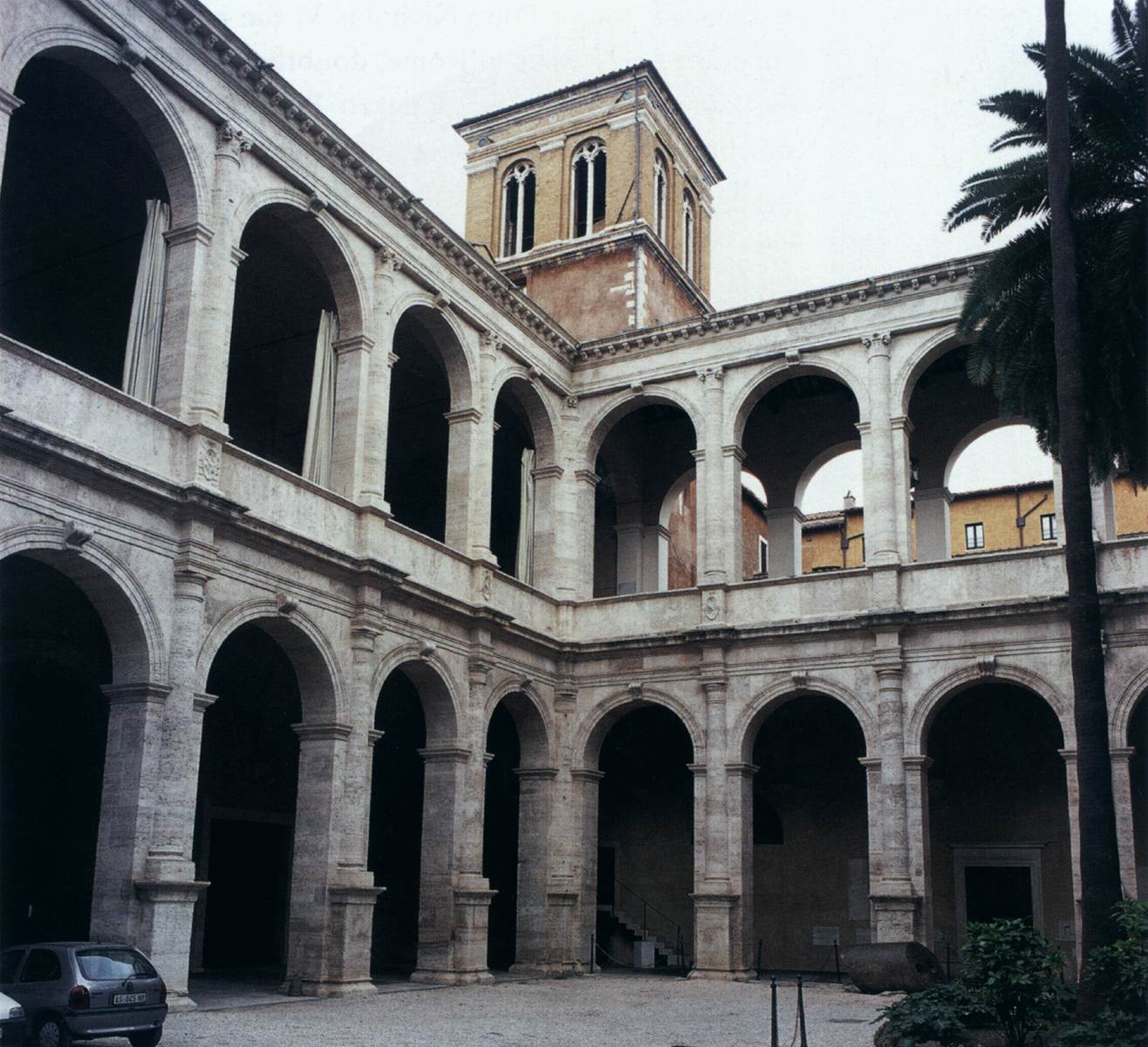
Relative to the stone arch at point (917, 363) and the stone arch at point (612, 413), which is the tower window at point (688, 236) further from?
the stone arch at point (917, 363)

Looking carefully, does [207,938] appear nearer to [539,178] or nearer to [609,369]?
[609,369]

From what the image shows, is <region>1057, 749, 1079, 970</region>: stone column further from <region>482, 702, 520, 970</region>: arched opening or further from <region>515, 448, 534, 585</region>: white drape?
<region>482, 702, 520, 970</region>: arched opening

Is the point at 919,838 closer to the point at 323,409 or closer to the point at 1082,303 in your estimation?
the point at 1082,303

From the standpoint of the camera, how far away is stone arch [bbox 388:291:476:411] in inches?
906

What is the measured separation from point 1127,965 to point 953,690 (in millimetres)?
10493

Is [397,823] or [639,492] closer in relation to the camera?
[397,823]

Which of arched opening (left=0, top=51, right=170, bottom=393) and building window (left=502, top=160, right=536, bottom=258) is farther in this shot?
building window (left=502, top=160, right=536, bottom=258)

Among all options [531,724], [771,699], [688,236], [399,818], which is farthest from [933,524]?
[688,236]

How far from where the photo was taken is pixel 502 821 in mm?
28719

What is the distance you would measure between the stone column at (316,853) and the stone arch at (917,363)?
1137 cm

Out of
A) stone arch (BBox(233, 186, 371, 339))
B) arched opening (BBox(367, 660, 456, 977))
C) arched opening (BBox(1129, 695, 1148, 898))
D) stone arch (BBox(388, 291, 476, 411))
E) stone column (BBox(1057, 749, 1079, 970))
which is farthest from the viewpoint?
arched opening (BBox(367, 660, 456, 977))

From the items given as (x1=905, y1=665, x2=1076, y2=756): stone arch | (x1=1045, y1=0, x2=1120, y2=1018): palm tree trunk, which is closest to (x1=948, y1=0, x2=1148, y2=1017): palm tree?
(x1=1045, y1=0, x2=1120, y2=1018): palm tree trunk

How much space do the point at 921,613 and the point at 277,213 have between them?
12063 mm

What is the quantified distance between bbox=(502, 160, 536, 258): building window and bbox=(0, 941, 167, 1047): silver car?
2408cm
